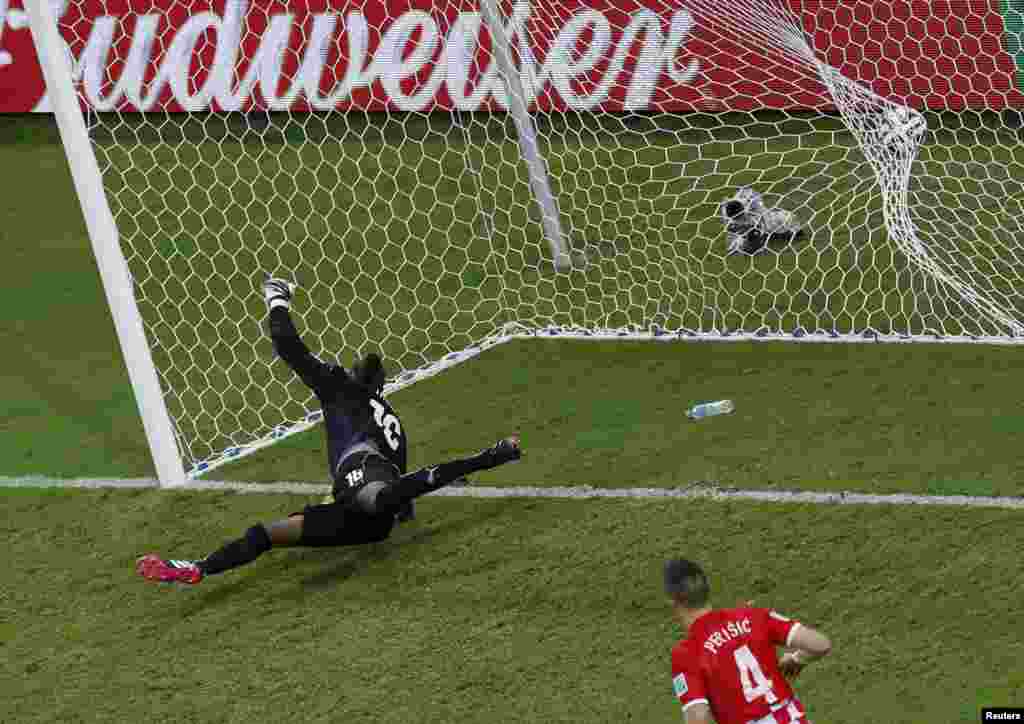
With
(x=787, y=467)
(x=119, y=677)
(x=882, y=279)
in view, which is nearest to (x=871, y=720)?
(x=787, y=467)

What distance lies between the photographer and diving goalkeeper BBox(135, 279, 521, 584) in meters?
7.58

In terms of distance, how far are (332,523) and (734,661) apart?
286 centimetres

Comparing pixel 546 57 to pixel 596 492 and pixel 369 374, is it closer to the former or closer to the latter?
pixel 369 374

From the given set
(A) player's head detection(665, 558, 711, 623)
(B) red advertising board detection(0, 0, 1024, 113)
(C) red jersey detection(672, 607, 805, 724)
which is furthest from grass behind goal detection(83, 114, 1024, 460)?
(C) red jersey detection(672, 607, 805, 724)

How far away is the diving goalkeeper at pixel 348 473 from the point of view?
758 cm

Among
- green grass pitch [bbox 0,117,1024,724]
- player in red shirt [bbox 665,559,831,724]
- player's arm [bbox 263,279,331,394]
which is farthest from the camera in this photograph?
player's arm [bbox 263,279,331,394]

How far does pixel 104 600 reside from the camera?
773 cm

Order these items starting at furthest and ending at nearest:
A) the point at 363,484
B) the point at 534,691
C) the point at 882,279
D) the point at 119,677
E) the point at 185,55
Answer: the point at 185,55 → the point at 882,279 → the point at 363,484 → the point at 119,677 → the point at 534,691

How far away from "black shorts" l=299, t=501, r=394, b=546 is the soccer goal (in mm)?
1352

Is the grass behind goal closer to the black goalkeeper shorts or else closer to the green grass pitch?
the green grass pitch

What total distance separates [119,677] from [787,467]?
319cm

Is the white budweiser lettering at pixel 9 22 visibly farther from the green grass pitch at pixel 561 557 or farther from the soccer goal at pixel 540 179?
the green grass pitch at pixel 561 557

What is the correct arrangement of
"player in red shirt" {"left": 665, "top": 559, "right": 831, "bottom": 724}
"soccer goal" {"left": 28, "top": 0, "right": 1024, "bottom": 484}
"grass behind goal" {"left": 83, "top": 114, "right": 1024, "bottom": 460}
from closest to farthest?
"player in red shirt" {"left": 665, "top": 559, "right": 831, "bottom": 724} → "soccer goal" {"left": 28, "top": 0, "right": 1024, "bottom": 484} → "grass behind goal" {"left": 83, "top": 114, "right": 1024, "bottom": 460}

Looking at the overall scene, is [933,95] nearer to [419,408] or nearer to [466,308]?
[466,308]
